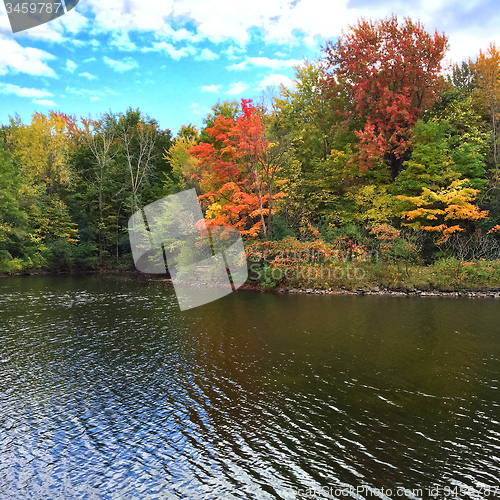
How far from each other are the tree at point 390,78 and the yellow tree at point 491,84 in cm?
409

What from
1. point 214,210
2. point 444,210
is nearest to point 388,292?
point 444,210

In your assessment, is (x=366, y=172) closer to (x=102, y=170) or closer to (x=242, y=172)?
(x=242, y=172)

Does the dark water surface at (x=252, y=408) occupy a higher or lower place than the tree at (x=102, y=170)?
lower

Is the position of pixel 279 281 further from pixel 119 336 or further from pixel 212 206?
pixel 119 336

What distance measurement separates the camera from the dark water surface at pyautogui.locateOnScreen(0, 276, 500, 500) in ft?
19.5

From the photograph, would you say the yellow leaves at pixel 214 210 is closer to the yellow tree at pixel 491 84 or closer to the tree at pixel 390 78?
the tree at pixel 390 78

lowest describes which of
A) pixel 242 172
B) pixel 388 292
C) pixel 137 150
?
pixel 388 292

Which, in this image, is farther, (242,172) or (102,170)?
(102,170)

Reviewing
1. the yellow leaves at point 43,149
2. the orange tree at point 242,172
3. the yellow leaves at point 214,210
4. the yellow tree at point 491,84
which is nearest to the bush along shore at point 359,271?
the orange tree at point 242,172

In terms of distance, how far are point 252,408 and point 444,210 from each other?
19.8 meters

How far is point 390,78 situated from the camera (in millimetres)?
26219

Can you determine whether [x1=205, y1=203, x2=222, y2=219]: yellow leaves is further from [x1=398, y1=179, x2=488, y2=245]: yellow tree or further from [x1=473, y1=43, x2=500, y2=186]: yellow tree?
[x1=473, y1=43, x2=500, y2=186]: yellow tree

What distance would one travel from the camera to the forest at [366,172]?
77.7 feet

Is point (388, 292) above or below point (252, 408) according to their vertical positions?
A: below
